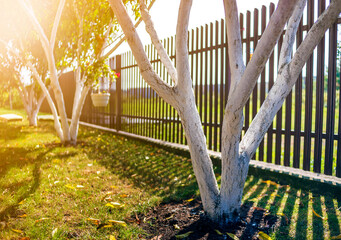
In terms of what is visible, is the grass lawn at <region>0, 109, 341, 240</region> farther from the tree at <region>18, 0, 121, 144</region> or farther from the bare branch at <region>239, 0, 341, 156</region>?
the tree at <region>18, 0, 121, 144</region>

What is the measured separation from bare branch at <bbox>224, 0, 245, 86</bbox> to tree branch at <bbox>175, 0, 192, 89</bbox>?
0.33 metres

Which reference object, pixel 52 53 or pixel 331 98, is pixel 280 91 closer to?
pixel 331 98

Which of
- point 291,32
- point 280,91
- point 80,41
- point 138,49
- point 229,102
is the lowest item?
point 229,102

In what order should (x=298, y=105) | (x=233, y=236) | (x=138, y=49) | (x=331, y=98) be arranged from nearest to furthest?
(x=233, y=236) → (x=138, y=49) → (x=331, y=98) → (x=298, y=105)

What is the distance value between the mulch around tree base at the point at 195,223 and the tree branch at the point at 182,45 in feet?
4.01

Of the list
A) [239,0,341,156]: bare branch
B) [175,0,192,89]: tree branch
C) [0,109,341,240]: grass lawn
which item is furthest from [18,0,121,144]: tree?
[239,0,341,156]: bare branch

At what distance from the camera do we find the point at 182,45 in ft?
7.66

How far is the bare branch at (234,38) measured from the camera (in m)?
2.22

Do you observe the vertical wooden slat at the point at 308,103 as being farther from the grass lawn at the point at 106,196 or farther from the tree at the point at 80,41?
the tree at the point at 80,41

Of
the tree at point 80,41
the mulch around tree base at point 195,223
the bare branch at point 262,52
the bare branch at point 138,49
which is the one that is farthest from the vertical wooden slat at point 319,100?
the tree at point 80,41

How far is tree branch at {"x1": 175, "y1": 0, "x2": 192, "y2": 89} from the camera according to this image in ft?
7.35

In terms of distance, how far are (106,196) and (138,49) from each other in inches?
69.7

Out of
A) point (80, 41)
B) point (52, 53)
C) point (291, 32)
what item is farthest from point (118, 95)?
point (291, 32)

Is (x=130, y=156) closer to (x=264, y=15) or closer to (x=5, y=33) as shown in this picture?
(x=264, y=15)
